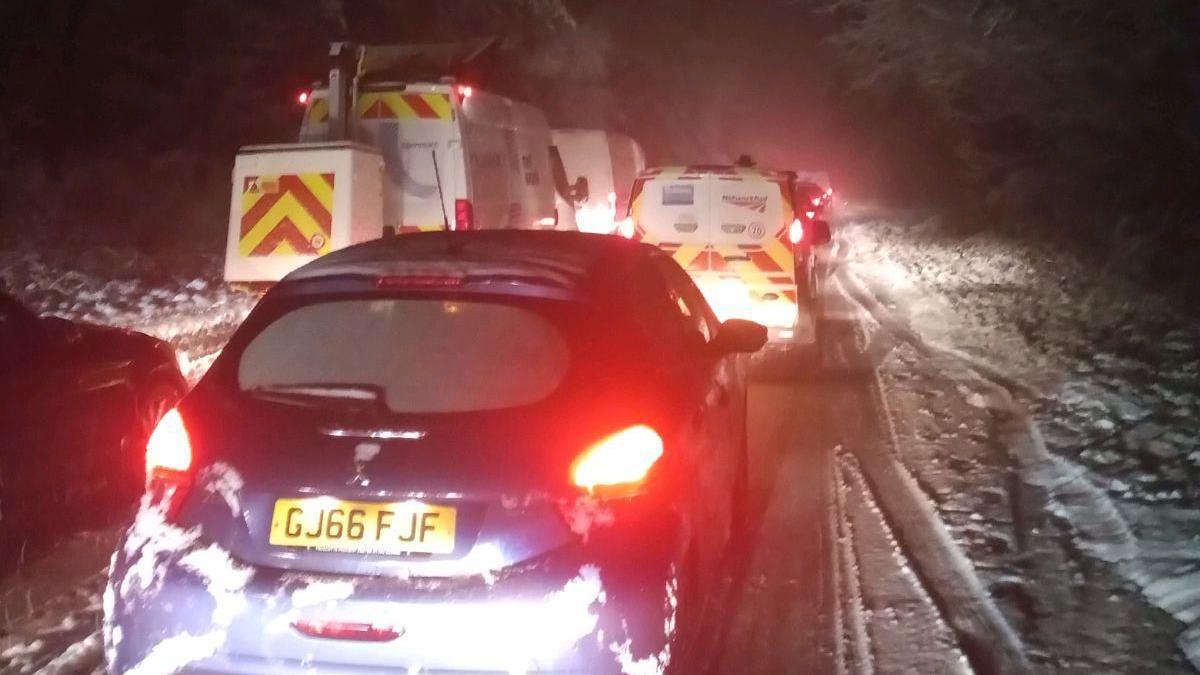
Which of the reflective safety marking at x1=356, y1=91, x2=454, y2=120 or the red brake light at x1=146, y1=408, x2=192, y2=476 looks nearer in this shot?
the red brake light at x1=146, y1=408, x2=192, y2=476

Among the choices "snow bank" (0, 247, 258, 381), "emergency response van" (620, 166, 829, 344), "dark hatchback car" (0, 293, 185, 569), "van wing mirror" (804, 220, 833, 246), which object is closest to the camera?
"dark hatchback car" (0, 293, 185, 569)

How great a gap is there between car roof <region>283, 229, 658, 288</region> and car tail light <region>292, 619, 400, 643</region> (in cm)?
126

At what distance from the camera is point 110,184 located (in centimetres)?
2175

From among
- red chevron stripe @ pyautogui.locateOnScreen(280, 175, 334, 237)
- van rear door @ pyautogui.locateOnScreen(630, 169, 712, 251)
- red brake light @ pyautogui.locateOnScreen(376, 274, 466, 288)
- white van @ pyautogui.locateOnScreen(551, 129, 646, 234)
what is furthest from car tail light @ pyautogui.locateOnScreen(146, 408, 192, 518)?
white van @ pyautogui.locateOnScreen(551, 129, 646, 234)

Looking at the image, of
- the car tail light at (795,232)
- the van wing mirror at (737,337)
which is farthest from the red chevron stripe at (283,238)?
the van wing mirror at (737,337)

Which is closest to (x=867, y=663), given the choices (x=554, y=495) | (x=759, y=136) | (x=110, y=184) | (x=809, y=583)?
(x=809, y=583)

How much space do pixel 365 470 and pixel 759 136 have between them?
70.3 m

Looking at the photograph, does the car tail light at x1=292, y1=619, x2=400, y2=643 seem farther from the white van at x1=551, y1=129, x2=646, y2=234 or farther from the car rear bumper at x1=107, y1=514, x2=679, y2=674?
the white van at x1=551, y1=129, x2=646, y2=234

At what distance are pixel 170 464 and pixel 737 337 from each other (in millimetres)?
2634

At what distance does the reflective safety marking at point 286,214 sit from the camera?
31.3 feet

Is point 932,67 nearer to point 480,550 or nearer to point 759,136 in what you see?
point 480,550

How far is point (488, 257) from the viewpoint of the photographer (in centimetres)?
430

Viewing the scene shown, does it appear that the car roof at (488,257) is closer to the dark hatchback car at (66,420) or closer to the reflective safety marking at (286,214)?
the dark hatchback car at (66,420)

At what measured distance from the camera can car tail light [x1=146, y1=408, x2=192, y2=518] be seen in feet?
12.1
